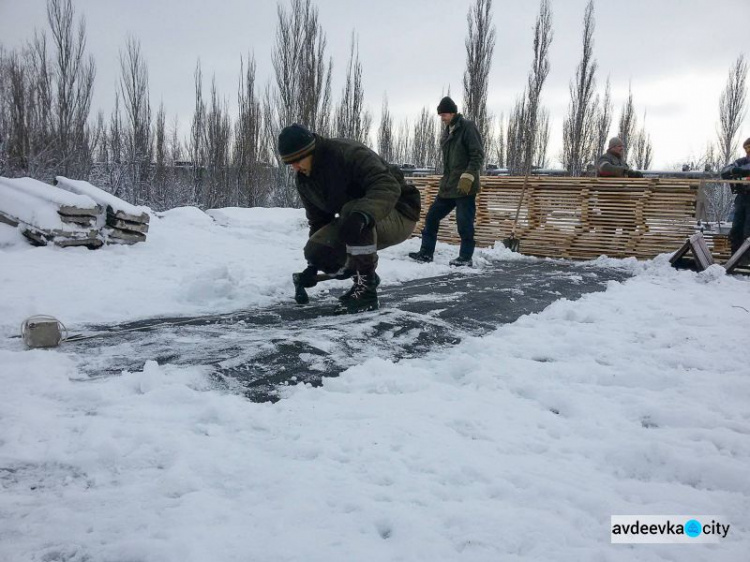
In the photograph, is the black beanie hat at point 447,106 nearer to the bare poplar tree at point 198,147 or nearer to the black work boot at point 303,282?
the black work boot at point 303,282

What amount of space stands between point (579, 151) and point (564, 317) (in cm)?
1726

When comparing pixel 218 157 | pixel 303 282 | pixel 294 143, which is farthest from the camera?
pixel 218 157

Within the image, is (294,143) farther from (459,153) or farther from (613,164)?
(613,164)

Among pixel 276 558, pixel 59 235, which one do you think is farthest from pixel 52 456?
pixel 59 235

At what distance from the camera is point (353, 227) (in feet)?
10.7

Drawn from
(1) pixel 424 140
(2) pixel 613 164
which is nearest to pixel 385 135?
(1) pixel 424 140

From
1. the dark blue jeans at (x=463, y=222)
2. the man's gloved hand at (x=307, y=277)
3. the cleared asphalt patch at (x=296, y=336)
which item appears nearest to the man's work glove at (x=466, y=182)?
the dark blue jeans at (x=463, y=222)

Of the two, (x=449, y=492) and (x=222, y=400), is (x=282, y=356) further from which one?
(x=449, y=492)

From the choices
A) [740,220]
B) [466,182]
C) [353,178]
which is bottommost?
[740,220]

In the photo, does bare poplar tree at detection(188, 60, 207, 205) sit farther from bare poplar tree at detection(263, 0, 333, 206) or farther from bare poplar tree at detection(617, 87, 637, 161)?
bare poplar tree at detection(617, 87, 637, 161)

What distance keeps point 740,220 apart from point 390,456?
770 centimetres

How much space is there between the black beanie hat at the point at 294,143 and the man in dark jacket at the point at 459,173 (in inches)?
119

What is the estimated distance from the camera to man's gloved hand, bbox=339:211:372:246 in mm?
3246

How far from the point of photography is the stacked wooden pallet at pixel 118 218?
5.14 meters
